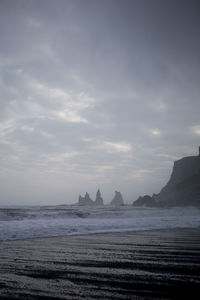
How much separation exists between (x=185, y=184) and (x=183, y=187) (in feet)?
6.05

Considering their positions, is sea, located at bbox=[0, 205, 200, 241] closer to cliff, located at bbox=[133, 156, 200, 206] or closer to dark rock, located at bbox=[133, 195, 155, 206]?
cliff, located at bbox=[133, 156, 200, 206]

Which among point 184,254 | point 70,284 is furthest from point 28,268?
point 184,254

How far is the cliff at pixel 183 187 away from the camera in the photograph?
98.3 metres

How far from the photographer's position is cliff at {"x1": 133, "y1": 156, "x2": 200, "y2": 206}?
98312 millimetres

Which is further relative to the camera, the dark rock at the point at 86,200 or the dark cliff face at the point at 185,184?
the dark rock at the point at 86,200

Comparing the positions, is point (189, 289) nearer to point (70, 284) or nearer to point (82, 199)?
point (70, 284)

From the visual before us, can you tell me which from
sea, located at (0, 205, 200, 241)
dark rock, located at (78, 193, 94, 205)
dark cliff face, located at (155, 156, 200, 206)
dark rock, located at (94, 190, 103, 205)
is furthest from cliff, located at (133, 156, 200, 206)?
sea, located at (0, 205, 200, 241)

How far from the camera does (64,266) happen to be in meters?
5.81

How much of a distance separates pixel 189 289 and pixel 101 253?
4136 millimetres

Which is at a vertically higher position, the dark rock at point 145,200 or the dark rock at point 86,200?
the dark rock at point 145,200

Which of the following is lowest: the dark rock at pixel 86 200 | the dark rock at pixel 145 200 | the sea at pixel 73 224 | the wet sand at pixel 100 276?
the dark rock at pixel 86 200

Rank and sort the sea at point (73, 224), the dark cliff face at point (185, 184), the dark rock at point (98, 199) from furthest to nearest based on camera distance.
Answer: the dark rock at point (98, 199)
the dark cliff face at point (185, 184)
the sea at point (73, 224)

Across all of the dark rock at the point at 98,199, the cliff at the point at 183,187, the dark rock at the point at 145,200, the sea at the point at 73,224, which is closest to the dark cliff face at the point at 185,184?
Result: the cliff at the point at 183,187

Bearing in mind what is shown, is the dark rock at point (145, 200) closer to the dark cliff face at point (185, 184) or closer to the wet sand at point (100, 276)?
the dark cliff face at point (185, 184)
